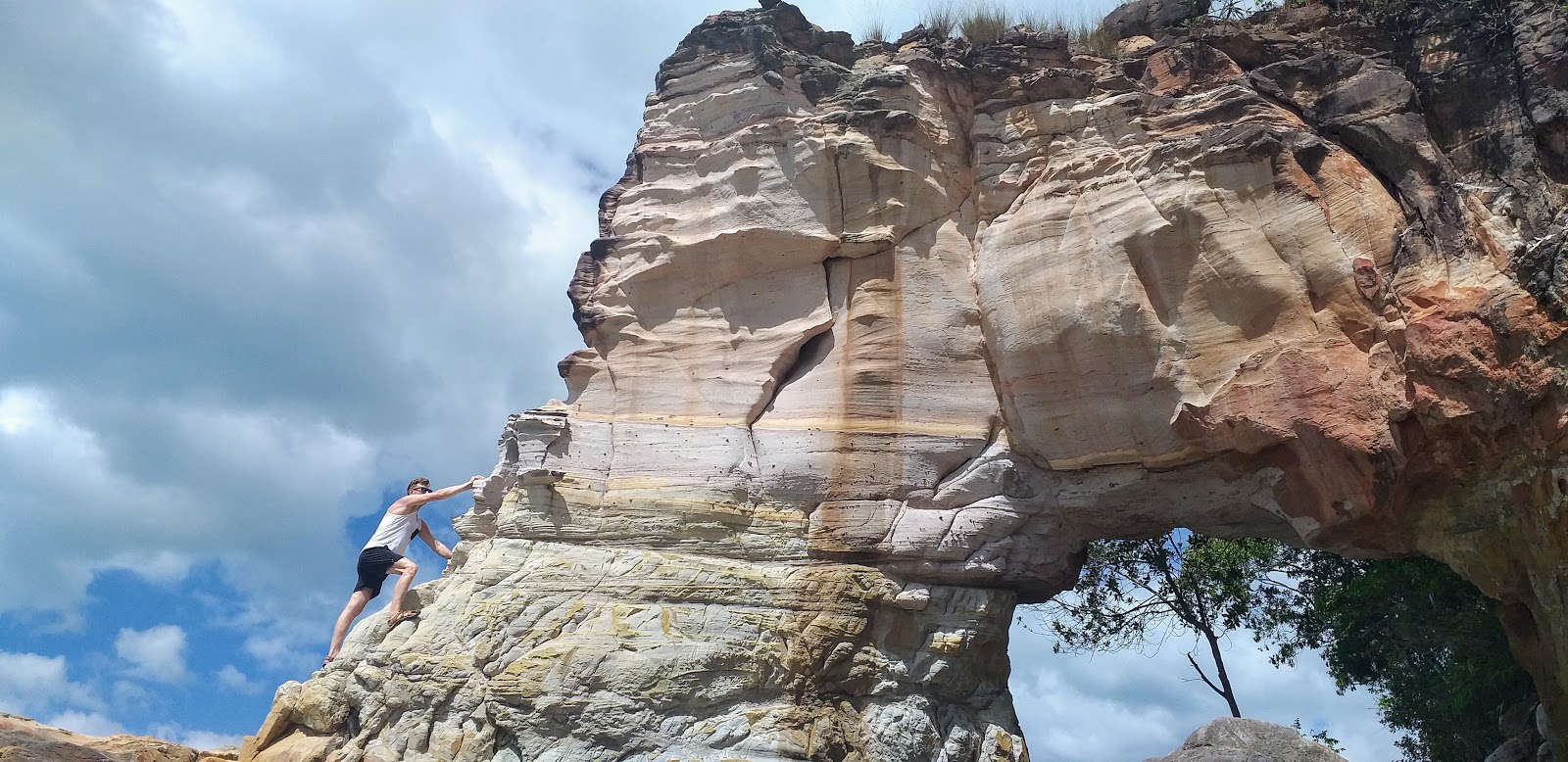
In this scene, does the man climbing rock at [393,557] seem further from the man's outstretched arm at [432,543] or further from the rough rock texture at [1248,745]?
the rough rock texture at [1248,745]

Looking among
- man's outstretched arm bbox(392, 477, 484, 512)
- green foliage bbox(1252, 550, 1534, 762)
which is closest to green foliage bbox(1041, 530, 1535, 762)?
green foliage bbox(1252, 550, 1534, 762)

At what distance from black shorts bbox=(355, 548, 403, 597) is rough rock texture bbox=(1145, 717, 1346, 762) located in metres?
9.15

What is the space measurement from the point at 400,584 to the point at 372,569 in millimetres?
287

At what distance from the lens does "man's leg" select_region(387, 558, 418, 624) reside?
29.6 ft

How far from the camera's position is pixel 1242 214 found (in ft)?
27.8

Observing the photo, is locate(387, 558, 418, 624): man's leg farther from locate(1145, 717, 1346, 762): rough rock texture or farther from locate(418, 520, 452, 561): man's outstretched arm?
locate(1145, 717, 1346, 762): rough rock texture

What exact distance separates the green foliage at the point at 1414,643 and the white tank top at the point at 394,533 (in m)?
10.4

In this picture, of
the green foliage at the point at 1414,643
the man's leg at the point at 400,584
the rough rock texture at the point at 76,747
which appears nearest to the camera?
the rough rock texture at the point at 76,747

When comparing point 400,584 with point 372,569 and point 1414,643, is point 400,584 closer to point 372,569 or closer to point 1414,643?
point 372,569

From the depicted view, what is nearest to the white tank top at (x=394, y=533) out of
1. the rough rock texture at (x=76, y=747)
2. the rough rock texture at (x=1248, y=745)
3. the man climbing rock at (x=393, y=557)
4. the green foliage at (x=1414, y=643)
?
the man climbing rock at (x=393, y=557)

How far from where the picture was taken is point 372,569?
9.28 meters

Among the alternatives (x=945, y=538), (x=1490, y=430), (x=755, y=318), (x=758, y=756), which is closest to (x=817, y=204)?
(x=755, y=318)

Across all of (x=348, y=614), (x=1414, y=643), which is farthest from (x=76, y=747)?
(x=1414, y=643)

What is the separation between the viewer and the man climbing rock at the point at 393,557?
9.16 metres
